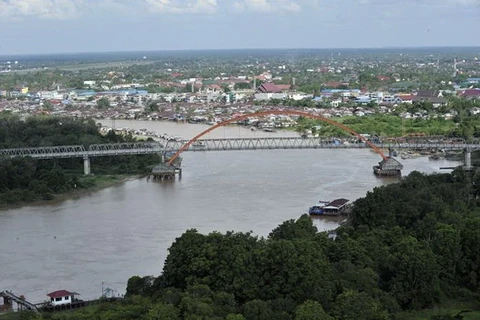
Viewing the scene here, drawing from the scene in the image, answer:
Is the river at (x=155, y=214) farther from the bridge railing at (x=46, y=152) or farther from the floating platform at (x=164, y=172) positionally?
the bridge railing at (x=46, y=152)

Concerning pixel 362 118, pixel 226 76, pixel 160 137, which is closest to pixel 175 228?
pixel 160 137

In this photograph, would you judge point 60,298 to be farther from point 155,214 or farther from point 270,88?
point 270,88

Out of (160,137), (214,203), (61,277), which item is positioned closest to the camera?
(61,277)

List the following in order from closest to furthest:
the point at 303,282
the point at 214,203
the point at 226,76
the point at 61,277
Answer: the point at 303,282, the point at 61,277, the point at 214,203, the point at 226,76

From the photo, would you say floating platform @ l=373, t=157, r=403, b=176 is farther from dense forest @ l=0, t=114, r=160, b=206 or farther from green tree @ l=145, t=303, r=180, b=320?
green tree @ l=145, t=303, r=180, b=320

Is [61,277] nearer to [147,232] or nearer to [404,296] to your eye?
[147,232]

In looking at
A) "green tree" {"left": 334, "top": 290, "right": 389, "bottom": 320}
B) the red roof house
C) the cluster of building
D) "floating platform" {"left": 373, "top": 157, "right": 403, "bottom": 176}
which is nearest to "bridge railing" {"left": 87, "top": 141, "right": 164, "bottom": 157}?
"floating platform" {"left": 373, "top": 157, "right": 403, "bottom": 176}

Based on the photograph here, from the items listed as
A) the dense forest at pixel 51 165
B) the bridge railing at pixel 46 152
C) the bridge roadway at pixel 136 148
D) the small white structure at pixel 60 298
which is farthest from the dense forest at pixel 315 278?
the bridge railing at pixel 46 152

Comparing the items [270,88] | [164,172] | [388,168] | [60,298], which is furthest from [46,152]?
[270,88]

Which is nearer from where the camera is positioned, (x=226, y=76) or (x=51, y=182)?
(x=51, y=182)
